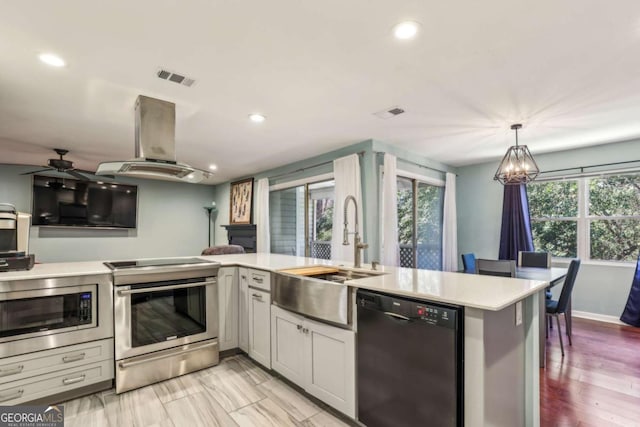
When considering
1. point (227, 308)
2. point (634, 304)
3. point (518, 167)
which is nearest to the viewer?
point (227, 308)

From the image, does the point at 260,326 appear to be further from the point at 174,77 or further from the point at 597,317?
the point at 597,317

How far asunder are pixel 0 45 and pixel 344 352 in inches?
111

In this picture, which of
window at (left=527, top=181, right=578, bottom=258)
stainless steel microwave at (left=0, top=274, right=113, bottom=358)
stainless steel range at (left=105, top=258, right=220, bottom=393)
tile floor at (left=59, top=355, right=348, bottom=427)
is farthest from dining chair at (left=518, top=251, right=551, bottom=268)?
stainless steel microwave at (left=0, top=274, right=113, bottom=358)

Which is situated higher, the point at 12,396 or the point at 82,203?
the point at 82,203

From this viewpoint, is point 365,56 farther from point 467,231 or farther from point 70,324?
point 467,231

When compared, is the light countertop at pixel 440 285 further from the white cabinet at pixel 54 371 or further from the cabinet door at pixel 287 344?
the cabinet door at pixel 287 344

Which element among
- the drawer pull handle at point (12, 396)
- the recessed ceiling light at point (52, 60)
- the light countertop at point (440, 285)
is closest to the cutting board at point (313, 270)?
the light countertop at point (440, 285)

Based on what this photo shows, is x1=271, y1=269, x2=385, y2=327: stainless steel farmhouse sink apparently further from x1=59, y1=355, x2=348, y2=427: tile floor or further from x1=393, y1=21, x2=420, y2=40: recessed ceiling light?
x1=393, y1=21, x2=420, y2=40: recessed ceiling light

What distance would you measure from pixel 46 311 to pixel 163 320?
0.76 m

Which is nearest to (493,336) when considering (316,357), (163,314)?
(316,357)

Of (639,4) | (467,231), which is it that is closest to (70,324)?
(639,4)

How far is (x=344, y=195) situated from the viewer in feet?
13.7

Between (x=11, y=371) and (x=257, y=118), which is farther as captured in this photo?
(x=257, y=118)

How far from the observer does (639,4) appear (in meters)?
1.55
